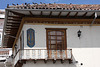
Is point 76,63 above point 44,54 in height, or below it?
below

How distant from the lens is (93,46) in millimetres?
17250

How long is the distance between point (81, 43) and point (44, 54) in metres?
2.70

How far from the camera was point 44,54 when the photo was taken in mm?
16281

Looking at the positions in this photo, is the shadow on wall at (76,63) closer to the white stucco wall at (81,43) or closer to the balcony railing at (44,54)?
the white stucco wall at (81,43)

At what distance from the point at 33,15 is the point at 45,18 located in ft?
2.68

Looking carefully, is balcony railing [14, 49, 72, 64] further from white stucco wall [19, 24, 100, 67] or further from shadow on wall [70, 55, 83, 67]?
shadow on wall [70, 55, 83, 67]

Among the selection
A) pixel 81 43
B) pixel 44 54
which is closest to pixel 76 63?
pixel 81 43

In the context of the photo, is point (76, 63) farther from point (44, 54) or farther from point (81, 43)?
point (44, 54)

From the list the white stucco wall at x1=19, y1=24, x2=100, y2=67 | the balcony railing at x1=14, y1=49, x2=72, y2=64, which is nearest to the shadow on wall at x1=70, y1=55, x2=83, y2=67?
the white stucco wall at x1=19, y1=24, x2=100, y2=67

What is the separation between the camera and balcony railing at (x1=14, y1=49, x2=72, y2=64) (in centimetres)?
1612

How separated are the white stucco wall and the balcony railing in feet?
1.39

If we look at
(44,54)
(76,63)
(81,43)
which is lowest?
(76,63)

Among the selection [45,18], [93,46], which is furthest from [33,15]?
[93,46]

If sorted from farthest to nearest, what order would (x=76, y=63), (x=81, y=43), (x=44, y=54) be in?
(x=81, y=43) < (x=76, y=63) < (x=44, y=54)
